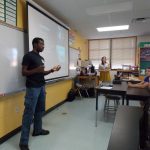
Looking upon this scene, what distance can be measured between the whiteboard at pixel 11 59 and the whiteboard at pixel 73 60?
2818 mm

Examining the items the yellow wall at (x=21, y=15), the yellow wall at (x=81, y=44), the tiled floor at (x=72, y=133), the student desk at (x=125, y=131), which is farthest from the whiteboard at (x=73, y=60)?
the student desk at (x=125, y=131)

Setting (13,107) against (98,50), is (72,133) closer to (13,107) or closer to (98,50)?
(13,107)

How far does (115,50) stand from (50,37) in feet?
15.4

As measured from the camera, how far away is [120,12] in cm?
409

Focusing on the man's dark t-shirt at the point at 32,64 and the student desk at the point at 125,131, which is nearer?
the student desk at the point at 125,131

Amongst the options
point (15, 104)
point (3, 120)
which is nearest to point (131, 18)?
point (15, 104)

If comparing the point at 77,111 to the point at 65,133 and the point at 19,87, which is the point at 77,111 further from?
the point at 19,87

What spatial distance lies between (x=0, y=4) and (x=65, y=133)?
2.45 metres

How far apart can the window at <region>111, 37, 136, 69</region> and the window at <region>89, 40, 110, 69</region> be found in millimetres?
299

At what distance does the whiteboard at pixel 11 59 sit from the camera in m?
2.53

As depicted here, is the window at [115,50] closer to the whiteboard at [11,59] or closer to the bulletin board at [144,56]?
the bulletin board at [144,56]

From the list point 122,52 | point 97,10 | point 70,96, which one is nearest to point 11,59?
point 97,10

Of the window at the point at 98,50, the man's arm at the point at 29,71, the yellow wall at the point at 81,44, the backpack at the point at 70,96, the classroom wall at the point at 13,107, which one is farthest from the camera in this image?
the window at the point at 98,50

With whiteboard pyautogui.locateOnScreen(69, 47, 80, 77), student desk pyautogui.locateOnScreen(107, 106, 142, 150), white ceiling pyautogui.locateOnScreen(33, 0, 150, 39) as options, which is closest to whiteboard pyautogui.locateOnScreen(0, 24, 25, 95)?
white ceiling pyautogui.locateOnScreen(33, 0, 150, 39)
